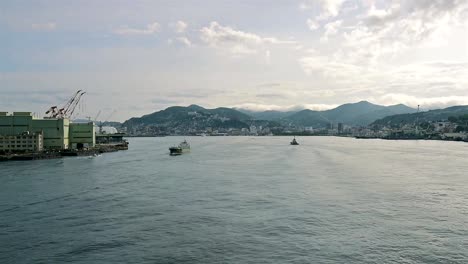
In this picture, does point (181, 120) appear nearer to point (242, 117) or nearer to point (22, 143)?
point (242, 117)

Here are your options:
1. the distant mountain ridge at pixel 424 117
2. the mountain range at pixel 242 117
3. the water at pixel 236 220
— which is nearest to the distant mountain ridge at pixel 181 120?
the mountain range at pixel 242 117

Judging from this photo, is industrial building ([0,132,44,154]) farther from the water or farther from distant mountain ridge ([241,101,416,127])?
distant mountain ridge ([241,101,416,127])

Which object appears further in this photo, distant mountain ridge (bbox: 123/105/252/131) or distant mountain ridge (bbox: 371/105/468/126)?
distant mountain ridge (bbox: 123/105/252/131)

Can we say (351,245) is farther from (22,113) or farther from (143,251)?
(22,113)

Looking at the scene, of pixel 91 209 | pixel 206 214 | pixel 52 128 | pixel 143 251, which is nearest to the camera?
pixel 143 251

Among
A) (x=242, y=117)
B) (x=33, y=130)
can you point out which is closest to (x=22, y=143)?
(x=33, y=130)

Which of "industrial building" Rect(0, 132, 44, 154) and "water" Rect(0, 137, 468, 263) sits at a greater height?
"industrial building" Rect(0, 132, 44, 154)

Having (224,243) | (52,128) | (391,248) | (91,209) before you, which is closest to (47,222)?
(91,209)

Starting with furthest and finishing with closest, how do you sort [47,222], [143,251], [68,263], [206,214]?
[206,214] → [47,222] → [143,251] → [68,263]

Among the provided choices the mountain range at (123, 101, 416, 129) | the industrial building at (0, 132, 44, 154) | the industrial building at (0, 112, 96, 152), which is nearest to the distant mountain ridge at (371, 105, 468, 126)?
the mountain range at (123, 101, 416, 129)
